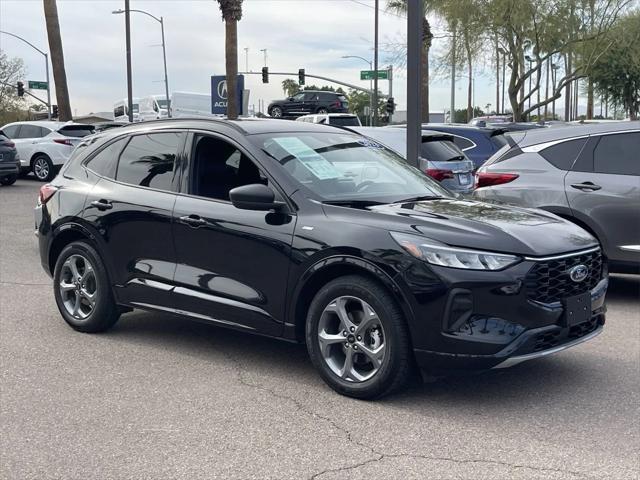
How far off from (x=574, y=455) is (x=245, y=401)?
1915mm

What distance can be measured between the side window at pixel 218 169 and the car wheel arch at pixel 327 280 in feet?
2.95

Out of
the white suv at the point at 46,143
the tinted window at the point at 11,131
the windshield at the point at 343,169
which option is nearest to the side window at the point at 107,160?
the windshield at the point at 343,169

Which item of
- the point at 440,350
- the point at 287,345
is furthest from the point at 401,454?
the point at 287,345

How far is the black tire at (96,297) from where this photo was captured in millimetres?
6363

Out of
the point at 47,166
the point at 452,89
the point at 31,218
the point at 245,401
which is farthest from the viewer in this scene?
the point at 452,89

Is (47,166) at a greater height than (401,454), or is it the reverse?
(47,166)

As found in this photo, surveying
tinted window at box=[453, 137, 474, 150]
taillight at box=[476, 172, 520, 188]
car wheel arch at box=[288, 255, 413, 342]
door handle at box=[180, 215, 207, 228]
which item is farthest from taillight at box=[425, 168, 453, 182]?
car wheel arch at box=[288, 255, 413, 342]

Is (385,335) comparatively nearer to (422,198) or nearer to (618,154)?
(422,198)

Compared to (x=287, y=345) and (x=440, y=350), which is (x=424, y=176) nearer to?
(x=287, y=345)

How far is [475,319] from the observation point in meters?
4.58

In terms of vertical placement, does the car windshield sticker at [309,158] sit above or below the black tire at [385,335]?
above

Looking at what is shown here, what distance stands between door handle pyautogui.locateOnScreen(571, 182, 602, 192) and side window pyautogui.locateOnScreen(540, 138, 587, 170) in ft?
0.74

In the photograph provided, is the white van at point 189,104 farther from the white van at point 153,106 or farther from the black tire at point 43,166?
the black tire at point 43,166

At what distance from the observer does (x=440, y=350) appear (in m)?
4.61
